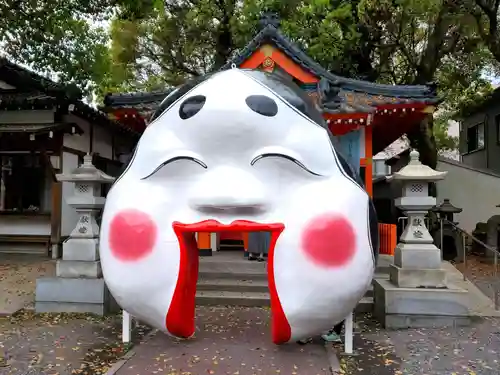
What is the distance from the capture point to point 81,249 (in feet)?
23.5

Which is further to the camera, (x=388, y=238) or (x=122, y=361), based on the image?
(x=388, y=238)

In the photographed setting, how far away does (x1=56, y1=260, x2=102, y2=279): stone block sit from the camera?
7113 mm

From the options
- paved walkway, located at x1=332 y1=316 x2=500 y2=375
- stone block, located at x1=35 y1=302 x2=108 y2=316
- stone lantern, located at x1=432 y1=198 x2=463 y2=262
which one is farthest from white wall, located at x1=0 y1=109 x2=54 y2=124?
stone lantern, located at x1=432 y1=198 x2=463 y2=262

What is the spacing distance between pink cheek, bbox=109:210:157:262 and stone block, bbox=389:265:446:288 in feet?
13.4

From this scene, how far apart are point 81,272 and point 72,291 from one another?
29 centimetres

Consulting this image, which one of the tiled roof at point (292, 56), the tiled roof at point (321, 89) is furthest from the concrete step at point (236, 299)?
the tiled roof at point (292, 56)

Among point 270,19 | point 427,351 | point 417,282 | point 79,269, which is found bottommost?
point 427,351

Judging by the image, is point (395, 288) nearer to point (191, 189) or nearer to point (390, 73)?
point (191, 189)

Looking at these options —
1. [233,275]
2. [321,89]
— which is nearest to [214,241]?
[233,275]

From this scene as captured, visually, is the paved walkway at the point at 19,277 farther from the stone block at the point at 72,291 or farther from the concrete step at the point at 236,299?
the concrete step at the point at 236,299

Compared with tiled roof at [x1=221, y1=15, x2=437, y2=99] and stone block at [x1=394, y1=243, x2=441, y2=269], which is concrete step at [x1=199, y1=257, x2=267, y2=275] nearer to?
stone block at [x1=394, y1=243, x2=441, y2=269]

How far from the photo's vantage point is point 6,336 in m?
6.16

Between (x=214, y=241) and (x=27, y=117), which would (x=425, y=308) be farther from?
(x=27, y=117)

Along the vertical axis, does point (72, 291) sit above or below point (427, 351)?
above
